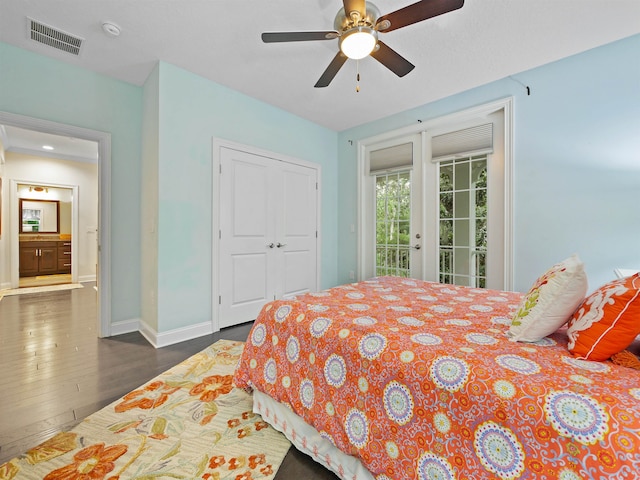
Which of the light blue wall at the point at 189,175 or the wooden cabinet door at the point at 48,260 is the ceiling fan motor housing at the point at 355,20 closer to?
the light blue wall at the point at 189,175

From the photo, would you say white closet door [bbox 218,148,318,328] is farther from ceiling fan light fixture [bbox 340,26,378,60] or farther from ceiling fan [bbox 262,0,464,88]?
ceiling fan light fixture [bbox 340,26,378,60]

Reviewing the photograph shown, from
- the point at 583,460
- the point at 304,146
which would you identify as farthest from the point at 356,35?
the point at 304,146

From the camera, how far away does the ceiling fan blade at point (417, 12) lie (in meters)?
1.50

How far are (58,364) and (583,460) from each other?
10.5 ft

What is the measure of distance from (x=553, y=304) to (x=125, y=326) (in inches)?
142

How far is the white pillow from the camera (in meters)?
1.05

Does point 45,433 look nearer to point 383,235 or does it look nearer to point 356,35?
point 356,35

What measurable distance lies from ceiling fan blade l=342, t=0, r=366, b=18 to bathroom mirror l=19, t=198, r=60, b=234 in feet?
26.8

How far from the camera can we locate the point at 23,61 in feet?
7.99

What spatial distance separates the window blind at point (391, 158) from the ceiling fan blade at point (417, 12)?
2.06 meters

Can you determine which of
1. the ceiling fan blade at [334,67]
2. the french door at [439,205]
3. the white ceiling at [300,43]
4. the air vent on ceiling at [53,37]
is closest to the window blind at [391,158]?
the french door at [439,205]

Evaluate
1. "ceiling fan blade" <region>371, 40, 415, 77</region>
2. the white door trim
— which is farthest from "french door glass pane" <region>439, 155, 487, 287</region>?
"ceiling fan blade" <region>371, 40, 415, 77</region>

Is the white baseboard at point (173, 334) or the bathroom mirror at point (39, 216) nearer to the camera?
the white baseboard at point (173, 334)

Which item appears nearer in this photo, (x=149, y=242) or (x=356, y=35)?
(x=356, y=35)
